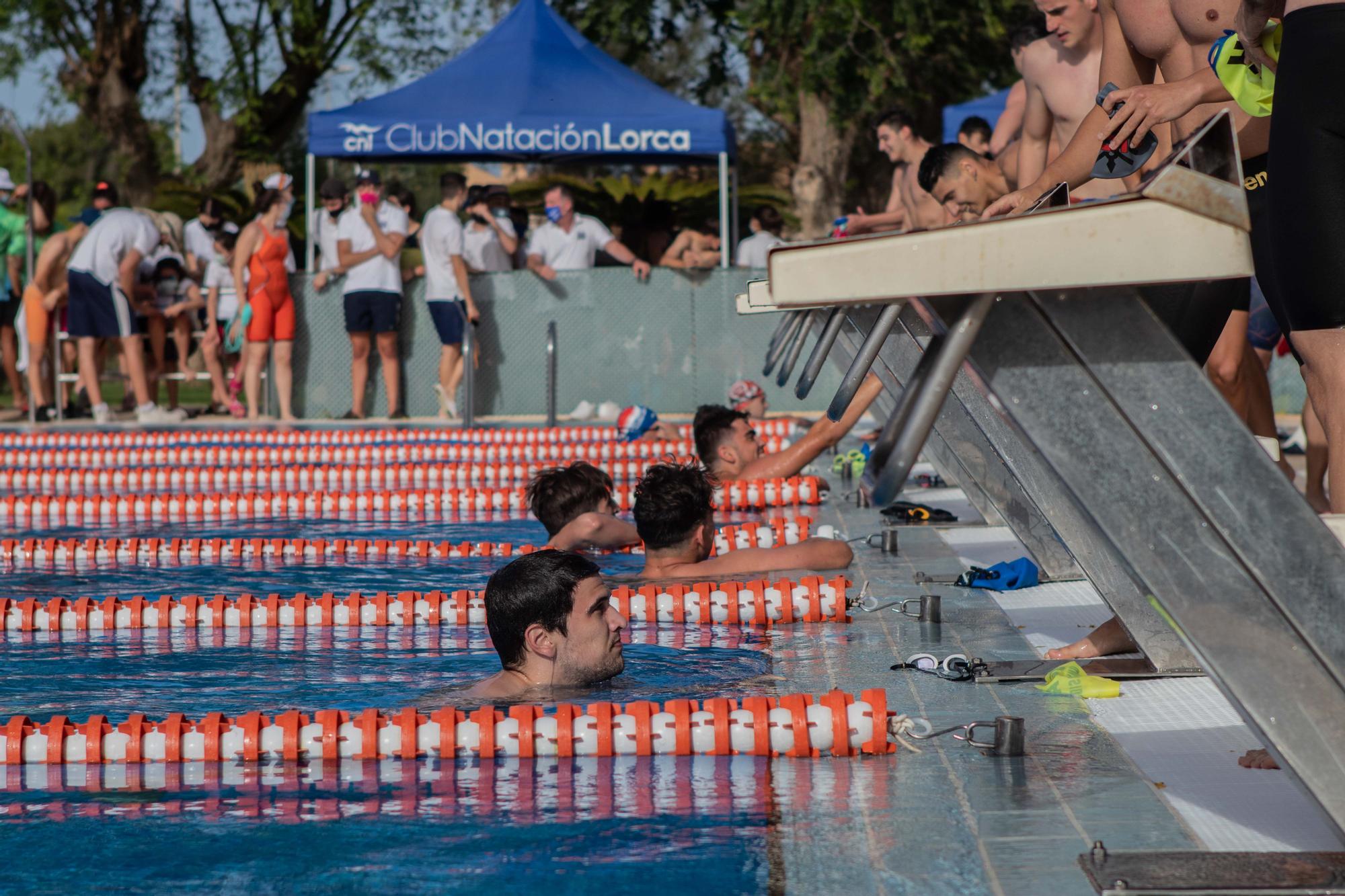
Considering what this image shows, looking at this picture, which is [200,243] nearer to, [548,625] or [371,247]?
[371,247]

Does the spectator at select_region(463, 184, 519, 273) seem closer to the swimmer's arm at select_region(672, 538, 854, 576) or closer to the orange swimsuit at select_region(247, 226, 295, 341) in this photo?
the orange swimsuit at select_region(247, 226, 295, 341)

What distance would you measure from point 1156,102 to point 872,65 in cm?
→ 1855

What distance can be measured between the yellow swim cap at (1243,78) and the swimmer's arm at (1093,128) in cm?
41

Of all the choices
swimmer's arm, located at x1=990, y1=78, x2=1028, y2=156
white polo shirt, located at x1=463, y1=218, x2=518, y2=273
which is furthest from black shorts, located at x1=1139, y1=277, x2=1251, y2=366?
white polo shirt, located at x1=463, y1=218, x2=518, y2=273

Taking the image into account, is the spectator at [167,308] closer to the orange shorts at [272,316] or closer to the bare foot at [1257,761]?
the orange shorts at [272,316]

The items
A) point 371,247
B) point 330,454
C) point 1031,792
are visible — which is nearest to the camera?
point 1031,792

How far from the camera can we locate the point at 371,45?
86.3 feet

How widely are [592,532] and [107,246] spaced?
851 centimetres

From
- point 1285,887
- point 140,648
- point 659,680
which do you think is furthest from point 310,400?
point 1285,887

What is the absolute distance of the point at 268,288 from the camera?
1372cm

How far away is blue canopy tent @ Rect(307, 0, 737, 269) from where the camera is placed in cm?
1488

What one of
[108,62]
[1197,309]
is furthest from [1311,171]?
[108,62]

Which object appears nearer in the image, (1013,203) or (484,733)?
(484,733)

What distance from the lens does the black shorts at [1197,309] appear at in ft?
12.3
